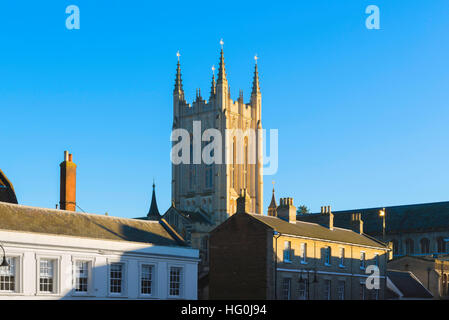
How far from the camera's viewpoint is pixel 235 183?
13300 cm

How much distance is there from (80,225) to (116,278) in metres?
4.09

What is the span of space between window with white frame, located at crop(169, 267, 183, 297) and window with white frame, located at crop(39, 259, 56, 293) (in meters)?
9.04

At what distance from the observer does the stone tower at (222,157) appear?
129250 mm

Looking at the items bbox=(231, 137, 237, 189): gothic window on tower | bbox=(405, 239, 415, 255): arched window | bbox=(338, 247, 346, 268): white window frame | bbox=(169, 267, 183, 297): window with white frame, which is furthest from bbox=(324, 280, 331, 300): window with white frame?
bbox=(231, 137, 237, 189): gothic window on tower

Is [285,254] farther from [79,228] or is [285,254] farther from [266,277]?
[79,228]

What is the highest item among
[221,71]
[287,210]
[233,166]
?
[221,71]

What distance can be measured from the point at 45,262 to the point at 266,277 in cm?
1932

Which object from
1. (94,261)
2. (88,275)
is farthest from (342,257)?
(88,275)

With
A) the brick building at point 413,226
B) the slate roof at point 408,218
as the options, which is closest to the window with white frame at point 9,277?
the brick building at point 413,226

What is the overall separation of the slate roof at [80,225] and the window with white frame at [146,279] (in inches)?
80.7

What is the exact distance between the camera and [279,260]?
5472cm

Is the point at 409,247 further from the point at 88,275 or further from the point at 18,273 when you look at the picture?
the point at 18,273

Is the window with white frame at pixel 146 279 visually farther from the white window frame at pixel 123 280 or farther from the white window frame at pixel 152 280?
the white window frame at pixel 123 280
